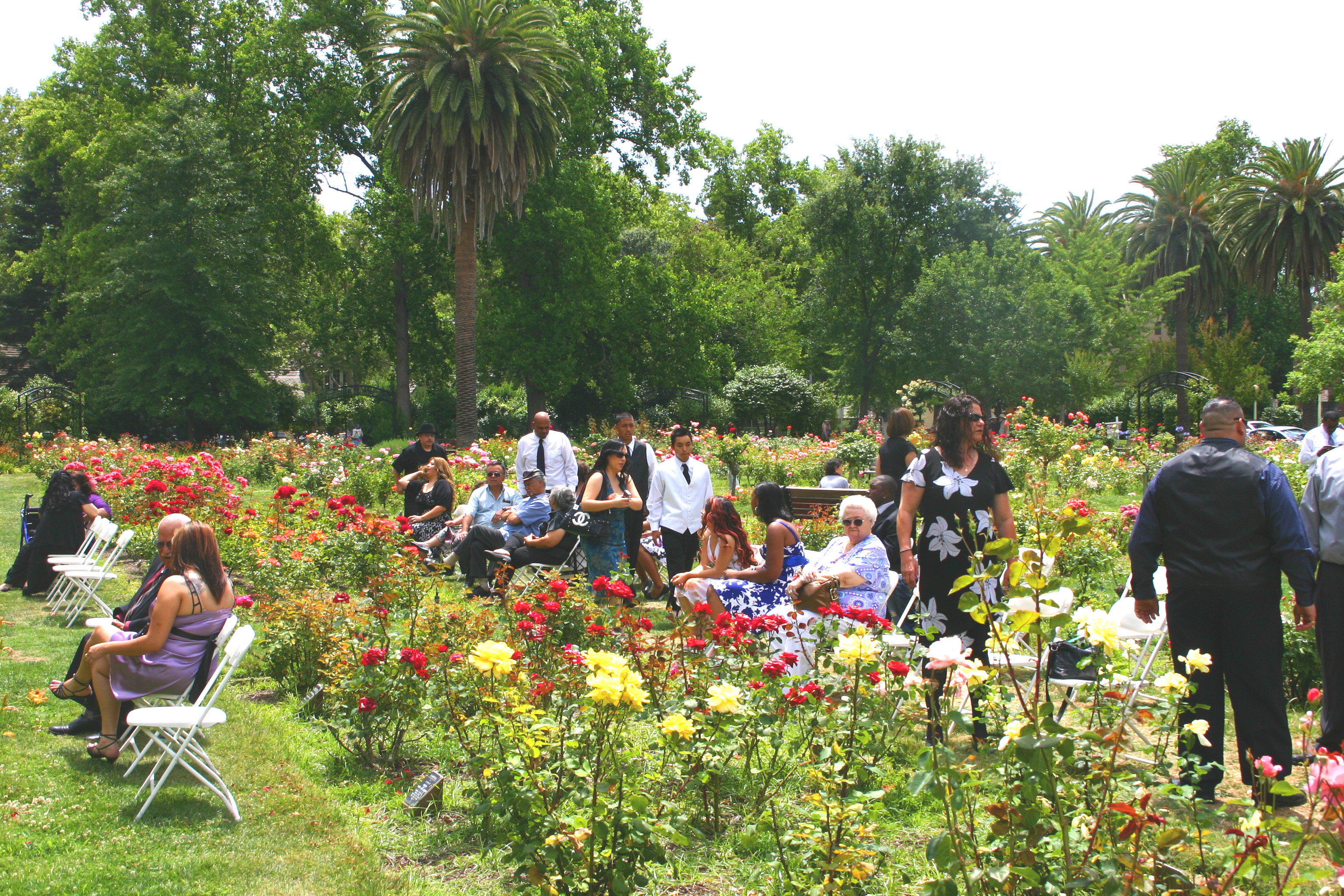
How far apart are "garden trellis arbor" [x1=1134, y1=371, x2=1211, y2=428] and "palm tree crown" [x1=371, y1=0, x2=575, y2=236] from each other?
15.3 meters

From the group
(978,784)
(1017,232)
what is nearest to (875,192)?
(1017,232)

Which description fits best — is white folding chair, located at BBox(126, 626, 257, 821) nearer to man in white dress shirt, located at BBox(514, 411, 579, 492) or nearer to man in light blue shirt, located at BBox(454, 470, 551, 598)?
man in light blue shirt, located at BBox(454, 470, 551, 598)

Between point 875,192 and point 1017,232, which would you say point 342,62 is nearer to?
point 875,192

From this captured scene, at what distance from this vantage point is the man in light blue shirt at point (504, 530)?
8609 millimetres

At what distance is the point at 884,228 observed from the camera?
3816 cm

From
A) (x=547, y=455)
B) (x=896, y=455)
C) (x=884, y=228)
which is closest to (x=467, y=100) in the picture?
(x=547, y=455)

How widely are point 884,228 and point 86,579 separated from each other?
3456 cm

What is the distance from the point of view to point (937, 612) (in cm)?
450

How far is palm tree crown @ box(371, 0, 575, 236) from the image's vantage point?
20.7 m

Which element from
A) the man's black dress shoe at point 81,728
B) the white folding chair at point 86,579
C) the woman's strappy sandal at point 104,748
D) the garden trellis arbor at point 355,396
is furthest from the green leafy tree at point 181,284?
the woman's strappy sandal at point 104,748

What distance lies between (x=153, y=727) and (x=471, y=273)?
19.0m

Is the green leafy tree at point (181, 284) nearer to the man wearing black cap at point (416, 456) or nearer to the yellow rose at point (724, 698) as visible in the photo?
the man wearing black cap at point (416, 456)

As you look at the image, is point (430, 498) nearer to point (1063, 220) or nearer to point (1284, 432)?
point (1284, 432)

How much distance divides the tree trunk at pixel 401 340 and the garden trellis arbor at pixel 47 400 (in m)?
9.26
